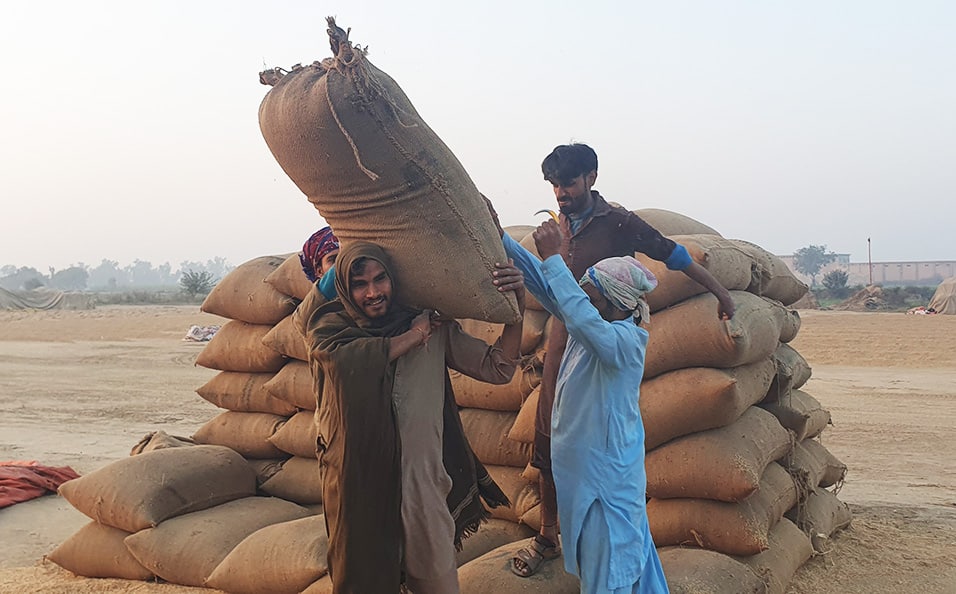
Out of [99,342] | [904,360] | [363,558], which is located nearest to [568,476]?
[363,558]

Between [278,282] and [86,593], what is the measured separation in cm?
177

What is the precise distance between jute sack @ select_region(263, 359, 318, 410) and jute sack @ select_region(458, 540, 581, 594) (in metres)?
1.64

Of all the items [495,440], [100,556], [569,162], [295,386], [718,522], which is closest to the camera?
[569,162]

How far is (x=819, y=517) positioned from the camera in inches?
155

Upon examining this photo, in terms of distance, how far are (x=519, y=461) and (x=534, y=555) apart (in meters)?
0.94

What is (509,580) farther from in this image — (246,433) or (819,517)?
(246,433)

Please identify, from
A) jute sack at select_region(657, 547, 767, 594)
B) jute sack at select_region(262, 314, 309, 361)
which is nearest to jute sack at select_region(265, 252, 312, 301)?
jute sack at select_region(262, 314, 309, 361)

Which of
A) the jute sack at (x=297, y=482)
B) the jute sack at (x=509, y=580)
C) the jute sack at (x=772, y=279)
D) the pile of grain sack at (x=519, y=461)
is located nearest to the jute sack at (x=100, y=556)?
the pile of grain sack at (x=519, y=461)

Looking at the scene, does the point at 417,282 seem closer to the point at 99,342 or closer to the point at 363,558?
the point at 363,558

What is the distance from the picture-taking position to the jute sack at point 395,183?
2.17 metres

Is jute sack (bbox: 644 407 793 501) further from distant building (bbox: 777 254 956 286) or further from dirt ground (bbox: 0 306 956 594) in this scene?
distant building (bbox: 777 254 956 286)

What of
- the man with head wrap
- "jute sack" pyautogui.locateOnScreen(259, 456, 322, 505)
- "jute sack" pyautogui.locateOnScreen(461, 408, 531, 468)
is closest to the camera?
the man with head wrap

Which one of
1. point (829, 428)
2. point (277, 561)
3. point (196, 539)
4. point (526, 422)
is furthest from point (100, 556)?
point (829, 428)

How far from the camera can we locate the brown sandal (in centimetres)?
282
